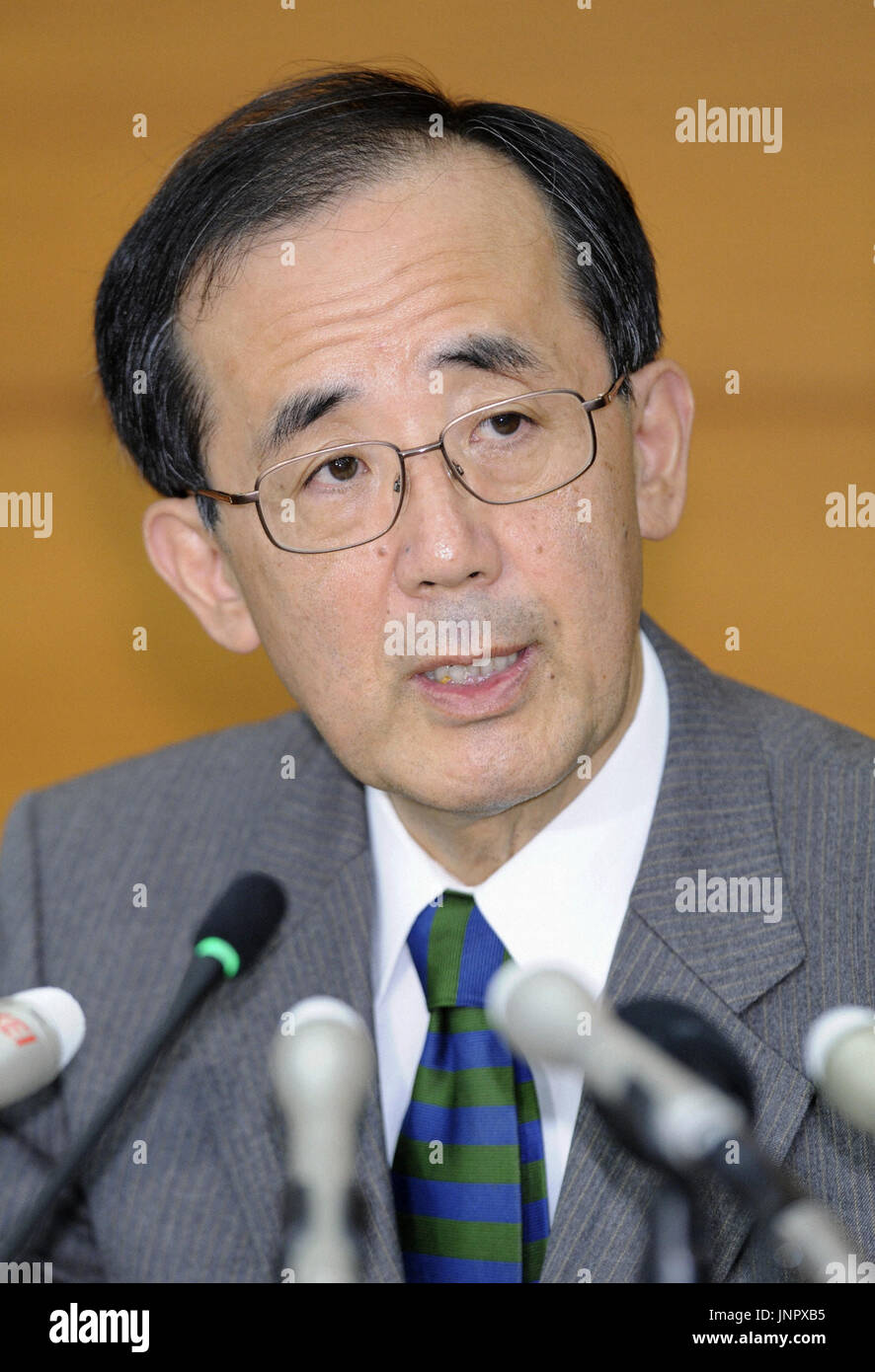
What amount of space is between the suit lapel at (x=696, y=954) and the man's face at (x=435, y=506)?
5.6 inches

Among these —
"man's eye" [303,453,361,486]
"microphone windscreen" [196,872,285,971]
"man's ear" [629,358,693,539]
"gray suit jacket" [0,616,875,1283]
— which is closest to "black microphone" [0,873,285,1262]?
"microphone windscreen" [196,872,285,971]

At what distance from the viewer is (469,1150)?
1402 millimetres

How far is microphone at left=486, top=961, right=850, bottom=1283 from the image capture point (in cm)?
75

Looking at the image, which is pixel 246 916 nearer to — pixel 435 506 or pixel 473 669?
pixel 473 669

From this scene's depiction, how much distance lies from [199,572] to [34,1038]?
79cm

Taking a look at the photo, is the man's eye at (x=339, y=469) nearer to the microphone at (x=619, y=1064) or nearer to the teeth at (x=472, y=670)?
the teeth at (x=472, y=670)

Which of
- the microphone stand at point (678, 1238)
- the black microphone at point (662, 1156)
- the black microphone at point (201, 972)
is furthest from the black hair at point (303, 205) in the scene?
the microphone stand at point (678, 1238)

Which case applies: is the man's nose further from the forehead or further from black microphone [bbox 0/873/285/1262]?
black microphone [bbox 0/873/285/1262]

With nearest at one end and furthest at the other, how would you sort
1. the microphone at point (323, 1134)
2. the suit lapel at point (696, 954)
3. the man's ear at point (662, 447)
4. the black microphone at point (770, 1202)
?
the black microphone at point (770, 1202) < the microphone at point (323, 1134) < the suit lapel at point (696, 954) < the man's ear at point (662, 447)

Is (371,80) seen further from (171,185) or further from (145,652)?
(145,652)

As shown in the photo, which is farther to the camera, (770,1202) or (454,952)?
→ (454,952)

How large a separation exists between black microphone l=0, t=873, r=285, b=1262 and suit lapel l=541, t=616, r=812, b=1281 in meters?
0.36

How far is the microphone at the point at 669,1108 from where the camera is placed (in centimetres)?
75

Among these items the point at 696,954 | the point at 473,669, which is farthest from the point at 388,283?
the point at 696,954
